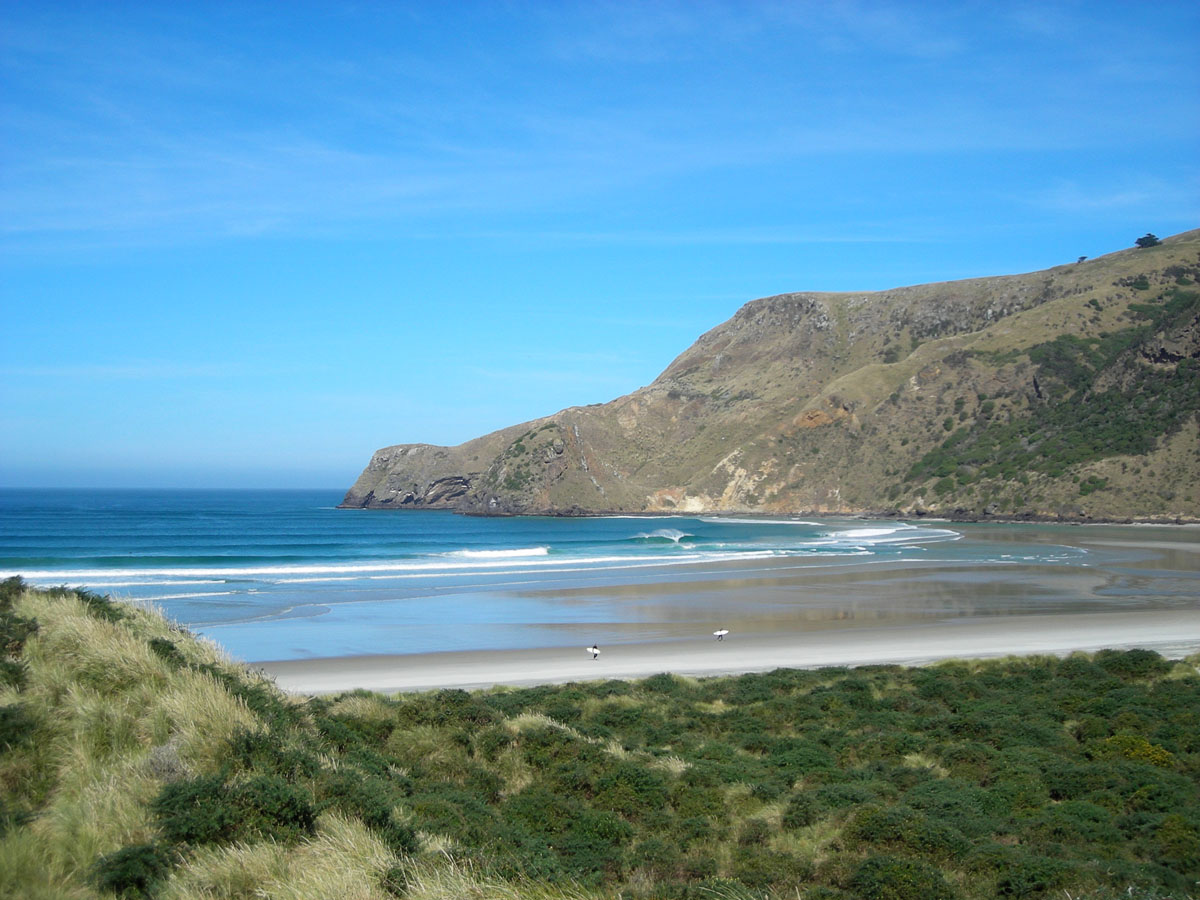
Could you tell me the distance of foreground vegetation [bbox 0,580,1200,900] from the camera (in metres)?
5.18

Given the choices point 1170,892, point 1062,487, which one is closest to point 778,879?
point 1170,892

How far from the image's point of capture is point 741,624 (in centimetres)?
2705

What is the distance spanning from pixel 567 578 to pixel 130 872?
37.3 m

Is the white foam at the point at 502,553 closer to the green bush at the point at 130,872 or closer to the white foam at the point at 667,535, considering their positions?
the white foam at the point at 667,535

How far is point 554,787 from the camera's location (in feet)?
32.9

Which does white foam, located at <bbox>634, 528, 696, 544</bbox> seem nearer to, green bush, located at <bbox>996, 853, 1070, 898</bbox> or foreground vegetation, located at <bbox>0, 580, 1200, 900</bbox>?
foreground vegetation, located at <bbox>0, 580, 1200, 900</bbox>

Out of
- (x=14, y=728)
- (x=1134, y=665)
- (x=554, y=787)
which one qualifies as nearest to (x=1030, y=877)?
(x=554, y=787)

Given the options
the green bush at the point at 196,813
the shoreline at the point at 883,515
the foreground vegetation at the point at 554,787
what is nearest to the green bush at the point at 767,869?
the foreground vegetation at the point at 554,787

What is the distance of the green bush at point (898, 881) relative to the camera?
7148 millimetres

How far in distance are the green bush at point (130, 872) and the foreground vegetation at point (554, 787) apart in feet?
0.04

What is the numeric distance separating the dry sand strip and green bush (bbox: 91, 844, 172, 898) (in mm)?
12325

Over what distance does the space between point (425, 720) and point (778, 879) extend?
18.5 ft

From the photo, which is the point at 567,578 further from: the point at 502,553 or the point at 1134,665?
the point at 1134,665

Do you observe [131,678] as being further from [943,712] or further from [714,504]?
[714,504]
